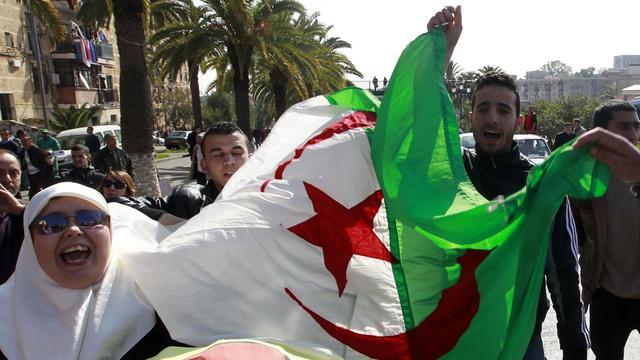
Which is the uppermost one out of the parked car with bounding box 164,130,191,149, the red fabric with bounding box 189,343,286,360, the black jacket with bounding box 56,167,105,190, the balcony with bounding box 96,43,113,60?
the balcony with bounding box 96,43,113,60

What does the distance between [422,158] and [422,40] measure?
1.89 ft

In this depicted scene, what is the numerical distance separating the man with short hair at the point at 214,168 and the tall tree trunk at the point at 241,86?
14.1 meters

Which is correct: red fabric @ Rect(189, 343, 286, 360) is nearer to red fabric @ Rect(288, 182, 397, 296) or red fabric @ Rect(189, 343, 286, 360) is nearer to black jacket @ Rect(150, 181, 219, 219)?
red fabric @ Rect(288, 182, 397, 296)

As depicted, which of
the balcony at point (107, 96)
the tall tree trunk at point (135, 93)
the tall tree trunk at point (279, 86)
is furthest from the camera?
the balcony at point (107, 96)

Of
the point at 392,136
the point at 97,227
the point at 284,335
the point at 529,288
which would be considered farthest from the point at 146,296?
the point at 529,288

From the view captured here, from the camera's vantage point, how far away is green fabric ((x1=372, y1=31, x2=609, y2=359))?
202 centimetres

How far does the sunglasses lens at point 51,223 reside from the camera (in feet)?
6.43

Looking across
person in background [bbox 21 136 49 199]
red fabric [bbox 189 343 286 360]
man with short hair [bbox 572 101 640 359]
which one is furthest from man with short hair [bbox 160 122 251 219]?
person in background [bbox 21 136 49 199]

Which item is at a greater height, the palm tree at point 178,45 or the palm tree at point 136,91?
the palm tree at point 178,45

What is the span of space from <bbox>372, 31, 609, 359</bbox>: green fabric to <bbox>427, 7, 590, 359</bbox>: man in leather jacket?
0.84 feet

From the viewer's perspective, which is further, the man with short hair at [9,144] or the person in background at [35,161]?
the man with short hair at [9,144]

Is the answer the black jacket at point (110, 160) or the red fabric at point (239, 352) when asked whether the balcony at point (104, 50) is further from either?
the red fabric at point (239, 352)

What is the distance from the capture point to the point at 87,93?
3884cm

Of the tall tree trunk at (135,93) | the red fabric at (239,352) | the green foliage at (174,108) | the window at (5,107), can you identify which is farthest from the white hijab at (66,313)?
the green foliage at (174,108)
